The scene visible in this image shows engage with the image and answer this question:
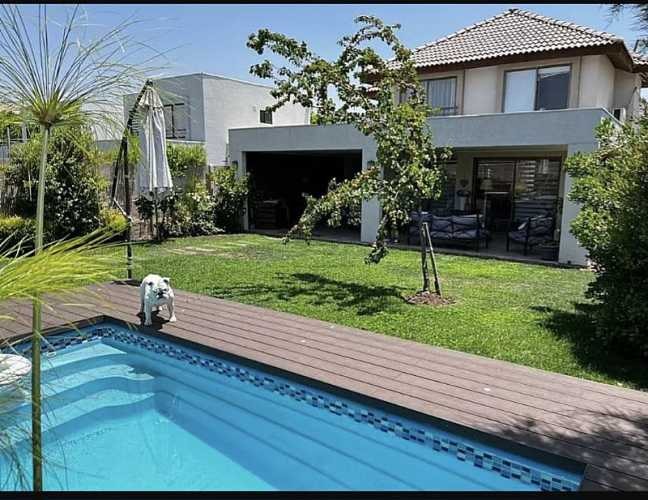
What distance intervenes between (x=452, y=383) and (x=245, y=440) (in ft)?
7.38

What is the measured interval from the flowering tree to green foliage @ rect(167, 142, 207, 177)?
8980mm

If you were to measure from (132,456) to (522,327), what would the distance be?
18.0ft

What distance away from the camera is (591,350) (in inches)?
246

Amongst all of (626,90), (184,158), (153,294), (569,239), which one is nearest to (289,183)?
(184,158)

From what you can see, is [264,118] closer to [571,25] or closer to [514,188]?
[514,188]

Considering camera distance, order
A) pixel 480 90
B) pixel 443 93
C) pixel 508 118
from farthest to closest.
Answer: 1. pixel 443 93
2. pixel 480 90
3. pixel 508 118

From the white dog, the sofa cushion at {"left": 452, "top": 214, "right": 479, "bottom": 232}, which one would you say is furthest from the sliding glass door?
the white dog

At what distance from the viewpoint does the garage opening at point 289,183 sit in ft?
64.5

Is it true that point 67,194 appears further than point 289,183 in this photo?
No

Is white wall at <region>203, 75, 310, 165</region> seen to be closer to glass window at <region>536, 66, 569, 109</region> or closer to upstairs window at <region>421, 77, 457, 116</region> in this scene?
upstairs window at <region>421, 77, 457, 116</region>

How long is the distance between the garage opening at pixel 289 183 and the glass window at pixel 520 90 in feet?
19.0

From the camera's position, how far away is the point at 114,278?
1.75 meters

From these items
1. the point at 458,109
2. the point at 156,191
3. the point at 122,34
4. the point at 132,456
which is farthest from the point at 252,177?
the point at 122,34

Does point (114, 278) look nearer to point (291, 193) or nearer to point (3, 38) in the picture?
point (3, 38)
